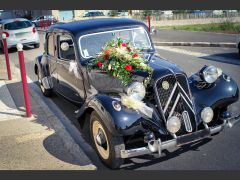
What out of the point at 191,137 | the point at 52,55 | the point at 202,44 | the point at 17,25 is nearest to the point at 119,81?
the point at 191,137

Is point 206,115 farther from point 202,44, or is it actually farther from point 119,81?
point 202,44

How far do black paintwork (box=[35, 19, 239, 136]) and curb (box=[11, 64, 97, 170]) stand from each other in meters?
0.47

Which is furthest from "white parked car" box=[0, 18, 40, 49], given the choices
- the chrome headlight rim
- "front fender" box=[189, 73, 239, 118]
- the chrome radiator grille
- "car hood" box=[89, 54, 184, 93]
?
the chrome radiator grille

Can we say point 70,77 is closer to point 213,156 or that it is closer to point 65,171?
point 65,171

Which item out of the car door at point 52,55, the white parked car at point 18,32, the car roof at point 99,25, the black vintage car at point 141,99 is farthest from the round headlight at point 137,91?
the white parked car at point 18,32

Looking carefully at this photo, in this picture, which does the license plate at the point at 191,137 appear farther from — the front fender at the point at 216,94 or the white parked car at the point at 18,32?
the white parked car at the point at 18,32

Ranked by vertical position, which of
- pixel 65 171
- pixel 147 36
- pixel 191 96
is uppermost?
pixel 147 36

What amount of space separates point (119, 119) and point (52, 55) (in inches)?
133

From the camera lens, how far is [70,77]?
5.96 meters

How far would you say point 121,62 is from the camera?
469 cm

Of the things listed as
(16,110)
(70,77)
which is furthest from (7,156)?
(16,110)

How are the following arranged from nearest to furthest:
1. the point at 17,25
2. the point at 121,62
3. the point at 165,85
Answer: the point at 165,85 → the point at 121,62 → the point at 17,25

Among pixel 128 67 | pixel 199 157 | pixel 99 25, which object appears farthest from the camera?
pixel 99 25

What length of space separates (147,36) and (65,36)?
154 cm
